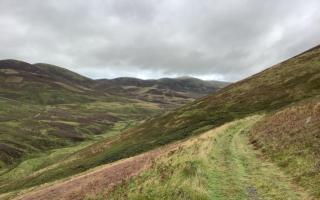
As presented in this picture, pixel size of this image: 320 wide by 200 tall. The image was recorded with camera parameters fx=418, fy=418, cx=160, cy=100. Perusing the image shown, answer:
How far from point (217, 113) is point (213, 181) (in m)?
65.7

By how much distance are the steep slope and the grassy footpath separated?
3836 centimetres

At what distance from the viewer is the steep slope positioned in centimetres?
7762

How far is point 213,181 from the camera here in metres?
25.5

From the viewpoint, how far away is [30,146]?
543 feet

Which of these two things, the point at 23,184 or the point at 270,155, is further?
the point at 23,184

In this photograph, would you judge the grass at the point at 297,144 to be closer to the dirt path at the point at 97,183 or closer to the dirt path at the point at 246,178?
the dirt path at the point at 246,178

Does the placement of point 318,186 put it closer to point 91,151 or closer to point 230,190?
point 230,190

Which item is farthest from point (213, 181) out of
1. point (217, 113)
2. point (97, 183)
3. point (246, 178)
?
point (217, 113)

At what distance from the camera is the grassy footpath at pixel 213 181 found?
21953 mm

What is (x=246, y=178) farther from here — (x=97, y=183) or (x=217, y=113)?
(x=217, y=113)

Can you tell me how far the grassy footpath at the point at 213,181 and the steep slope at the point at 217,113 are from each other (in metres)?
38.4

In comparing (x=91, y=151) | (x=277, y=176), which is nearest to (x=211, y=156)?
(x=277, y=176)

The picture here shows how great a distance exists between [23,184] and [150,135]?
92.6 feet

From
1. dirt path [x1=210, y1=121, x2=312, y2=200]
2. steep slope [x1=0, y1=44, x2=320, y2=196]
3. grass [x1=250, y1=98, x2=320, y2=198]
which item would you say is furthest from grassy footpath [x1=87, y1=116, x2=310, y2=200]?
steep slope [x1=0, y1=44, x2=320, y2=196]
